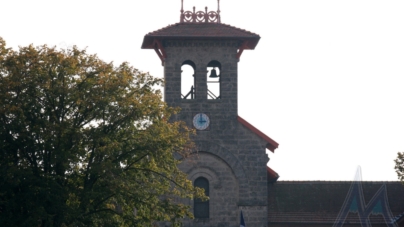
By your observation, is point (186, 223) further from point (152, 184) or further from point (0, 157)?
point (0, 157)

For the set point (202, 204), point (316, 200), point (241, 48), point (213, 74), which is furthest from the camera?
point (316, 200)

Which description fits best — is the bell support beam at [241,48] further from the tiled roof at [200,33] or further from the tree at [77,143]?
the tree at [77,143]

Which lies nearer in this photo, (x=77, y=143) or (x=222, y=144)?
(x=77, y=143)

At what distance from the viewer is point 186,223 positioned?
48000 millimetres

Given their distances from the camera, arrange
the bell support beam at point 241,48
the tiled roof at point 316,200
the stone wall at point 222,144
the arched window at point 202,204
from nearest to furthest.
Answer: the stone wall at point 222,144, the arched window at point 202,204, the bell support beam at point 241,48, the tiled roof at point 316,200

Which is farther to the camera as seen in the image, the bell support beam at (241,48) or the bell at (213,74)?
the bell at (213,74)

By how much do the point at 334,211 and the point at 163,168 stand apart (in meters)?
14.3

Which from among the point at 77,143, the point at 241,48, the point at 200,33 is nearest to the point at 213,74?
the point at 241,48

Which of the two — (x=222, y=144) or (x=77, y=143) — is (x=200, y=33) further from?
(x=77, y=143)

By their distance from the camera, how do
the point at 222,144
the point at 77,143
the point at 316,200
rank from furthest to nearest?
the point at 316,200
the point at 222,144
the point at 77,143

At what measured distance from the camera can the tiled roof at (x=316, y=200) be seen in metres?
50.9

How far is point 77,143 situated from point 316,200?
699 inches

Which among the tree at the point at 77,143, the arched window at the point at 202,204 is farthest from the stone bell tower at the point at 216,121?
the tree at the point at 77,143

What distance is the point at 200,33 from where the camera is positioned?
1929 inches
